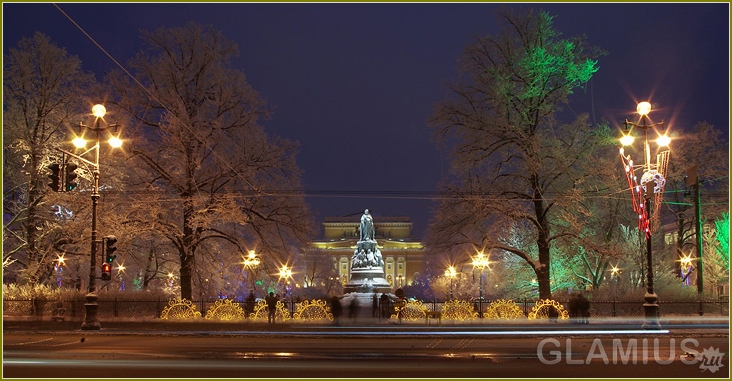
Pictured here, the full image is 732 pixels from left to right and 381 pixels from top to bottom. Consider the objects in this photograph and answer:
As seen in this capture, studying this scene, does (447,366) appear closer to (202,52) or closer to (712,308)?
(712,308)

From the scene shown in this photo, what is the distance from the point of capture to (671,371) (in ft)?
46.1

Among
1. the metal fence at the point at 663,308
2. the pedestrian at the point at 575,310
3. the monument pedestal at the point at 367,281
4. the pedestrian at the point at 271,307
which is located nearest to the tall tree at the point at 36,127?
the pedestrian at the point at 271,307

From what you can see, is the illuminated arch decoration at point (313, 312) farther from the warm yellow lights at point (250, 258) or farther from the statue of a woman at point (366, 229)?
the statue of a woman at point (366, 229)

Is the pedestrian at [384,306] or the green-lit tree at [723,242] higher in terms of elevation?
the green-lit tree at [723,242]

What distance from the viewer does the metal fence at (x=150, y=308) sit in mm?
33031

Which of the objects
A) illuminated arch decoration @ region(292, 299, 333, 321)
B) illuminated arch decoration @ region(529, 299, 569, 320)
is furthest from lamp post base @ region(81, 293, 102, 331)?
illuminated arch decoration @ region(529, 299, 569, 320)

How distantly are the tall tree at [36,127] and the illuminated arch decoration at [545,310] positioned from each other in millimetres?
27359

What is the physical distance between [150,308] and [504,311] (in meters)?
19.1

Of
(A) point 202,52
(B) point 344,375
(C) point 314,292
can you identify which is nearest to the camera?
(B) point 344,375

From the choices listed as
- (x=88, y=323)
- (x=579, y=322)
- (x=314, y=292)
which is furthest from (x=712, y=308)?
(x=314, y=292)

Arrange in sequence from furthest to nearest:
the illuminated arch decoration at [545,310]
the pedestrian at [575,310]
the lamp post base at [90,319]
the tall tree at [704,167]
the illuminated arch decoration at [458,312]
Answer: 1. the tall tree at [704,167]
2. the illuminated arch decoration at [458,312]
3. the illuminated arch decoration at [545,310]
4. the pedestrian at [575,310]
5. the lamp post base at [90,319]

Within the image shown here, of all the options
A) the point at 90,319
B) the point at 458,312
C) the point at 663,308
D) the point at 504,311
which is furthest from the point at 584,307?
the point at 90,319

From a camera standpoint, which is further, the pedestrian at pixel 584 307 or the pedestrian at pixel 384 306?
the pedestrian at pixel 384 306

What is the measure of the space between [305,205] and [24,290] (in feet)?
55.9
